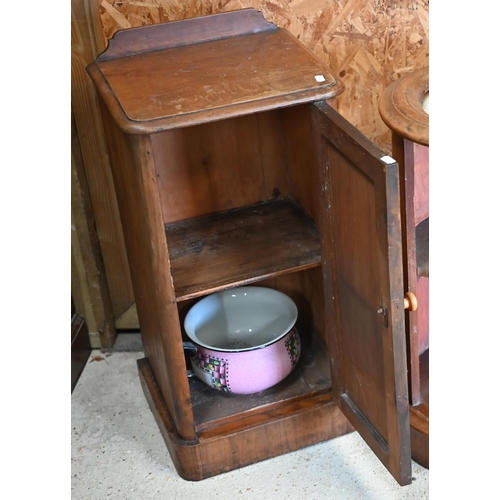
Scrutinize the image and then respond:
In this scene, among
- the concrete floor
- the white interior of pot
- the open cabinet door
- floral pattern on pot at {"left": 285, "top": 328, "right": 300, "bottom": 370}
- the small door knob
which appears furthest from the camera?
the white interior of pot

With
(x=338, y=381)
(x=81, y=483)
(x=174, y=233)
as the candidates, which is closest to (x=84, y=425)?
(x=81, y=483)

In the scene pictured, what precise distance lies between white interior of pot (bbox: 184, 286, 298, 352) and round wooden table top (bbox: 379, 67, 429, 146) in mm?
579

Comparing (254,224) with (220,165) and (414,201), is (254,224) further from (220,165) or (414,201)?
(414,201)

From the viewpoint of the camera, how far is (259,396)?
5.66 ft

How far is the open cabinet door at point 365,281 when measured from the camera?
118 centimetres

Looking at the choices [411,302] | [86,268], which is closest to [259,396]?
[411,302]

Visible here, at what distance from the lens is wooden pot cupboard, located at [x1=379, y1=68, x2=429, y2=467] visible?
4.42ft

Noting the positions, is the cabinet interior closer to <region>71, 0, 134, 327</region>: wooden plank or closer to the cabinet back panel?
the cabinet back panel

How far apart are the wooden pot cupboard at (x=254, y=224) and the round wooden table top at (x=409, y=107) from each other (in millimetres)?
113

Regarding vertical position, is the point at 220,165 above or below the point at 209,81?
below

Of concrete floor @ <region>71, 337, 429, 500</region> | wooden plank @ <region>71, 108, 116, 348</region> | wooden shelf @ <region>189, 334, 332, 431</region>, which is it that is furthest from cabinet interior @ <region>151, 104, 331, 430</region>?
wooden plank @ <region>71, 108, 116, 348</region>

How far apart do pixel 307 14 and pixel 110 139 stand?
0.51 m

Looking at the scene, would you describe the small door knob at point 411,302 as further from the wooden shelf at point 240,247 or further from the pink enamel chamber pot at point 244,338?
the pink enamel chamber pot at point 244,338

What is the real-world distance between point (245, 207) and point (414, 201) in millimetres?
416
